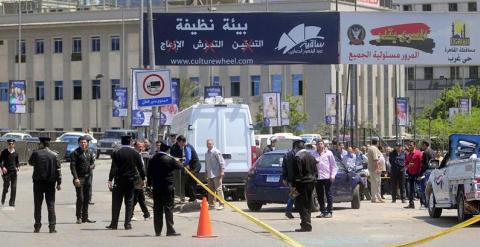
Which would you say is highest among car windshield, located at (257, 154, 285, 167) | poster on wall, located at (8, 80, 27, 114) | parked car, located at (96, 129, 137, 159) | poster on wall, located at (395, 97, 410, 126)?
poster on wall, located at (8, 80, 27, 114)

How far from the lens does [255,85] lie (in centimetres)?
9225

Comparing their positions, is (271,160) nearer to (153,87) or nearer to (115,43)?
(153,87)

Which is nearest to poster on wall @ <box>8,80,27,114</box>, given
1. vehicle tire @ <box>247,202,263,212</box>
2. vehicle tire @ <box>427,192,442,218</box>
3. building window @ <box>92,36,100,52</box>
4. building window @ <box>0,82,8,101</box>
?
building window @ <box>92,36,100,52</box>

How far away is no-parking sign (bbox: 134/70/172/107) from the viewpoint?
28047 mm

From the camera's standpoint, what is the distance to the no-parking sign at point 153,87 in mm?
28047

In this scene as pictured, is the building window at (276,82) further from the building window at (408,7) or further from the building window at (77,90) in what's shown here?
the building window at (408,7)

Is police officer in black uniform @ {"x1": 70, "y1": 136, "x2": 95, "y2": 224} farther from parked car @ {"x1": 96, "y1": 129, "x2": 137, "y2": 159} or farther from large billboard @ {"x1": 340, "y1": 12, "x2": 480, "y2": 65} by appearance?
parked car @ {"x1": 96, "y1": 129, "x2": 137, "y2": 159}

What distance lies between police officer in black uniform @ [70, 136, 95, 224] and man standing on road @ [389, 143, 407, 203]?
33.5 feet

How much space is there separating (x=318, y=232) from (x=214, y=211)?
21.1ft

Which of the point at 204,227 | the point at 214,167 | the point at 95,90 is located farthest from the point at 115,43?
the point at 204,227

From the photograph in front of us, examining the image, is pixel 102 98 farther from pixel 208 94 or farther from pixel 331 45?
pixel 331 45

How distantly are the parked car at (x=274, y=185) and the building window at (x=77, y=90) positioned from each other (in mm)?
72895

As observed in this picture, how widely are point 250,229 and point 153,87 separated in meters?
8.57

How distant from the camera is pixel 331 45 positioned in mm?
37250
